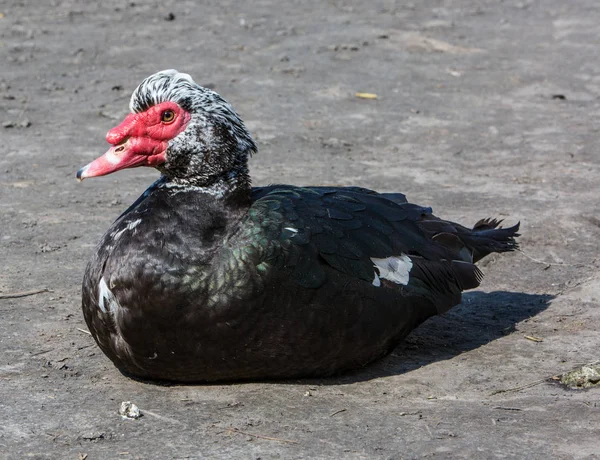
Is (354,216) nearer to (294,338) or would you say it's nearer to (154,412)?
(294,338)

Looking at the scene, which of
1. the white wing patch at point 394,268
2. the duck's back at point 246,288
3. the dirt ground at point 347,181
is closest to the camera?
the dirt ground at point 347,181

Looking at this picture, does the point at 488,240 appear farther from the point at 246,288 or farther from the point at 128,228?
the point at 128,228

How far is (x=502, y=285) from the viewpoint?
6098mm

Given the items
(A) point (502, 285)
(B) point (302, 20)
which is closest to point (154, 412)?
(A) point (502, 285)

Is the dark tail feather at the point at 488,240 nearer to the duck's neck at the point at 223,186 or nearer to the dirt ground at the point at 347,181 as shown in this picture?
the dirt ground at the point at 347,181

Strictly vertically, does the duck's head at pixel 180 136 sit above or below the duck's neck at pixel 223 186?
above

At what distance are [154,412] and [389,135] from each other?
192 inches

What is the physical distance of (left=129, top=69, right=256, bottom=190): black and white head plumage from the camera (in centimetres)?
455

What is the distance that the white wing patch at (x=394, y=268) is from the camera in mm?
4789

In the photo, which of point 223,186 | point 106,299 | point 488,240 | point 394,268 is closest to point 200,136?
point 223,186

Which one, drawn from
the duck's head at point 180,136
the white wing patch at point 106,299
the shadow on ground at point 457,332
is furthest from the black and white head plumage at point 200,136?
the shadow on ground at point 457,332

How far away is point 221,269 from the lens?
4.40m

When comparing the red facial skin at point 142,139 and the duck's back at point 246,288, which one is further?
the red facial skin at point 142,139

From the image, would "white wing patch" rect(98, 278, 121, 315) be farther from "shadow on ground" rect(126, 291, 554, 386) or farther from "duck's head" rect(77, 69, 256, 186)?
"duck's head" rect(77, 69, 256, 186)
